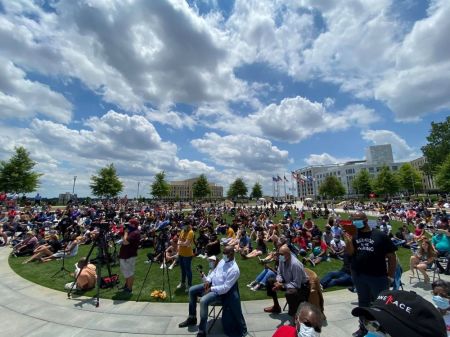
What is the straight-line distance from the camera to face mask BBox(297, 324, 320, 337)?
218 cm

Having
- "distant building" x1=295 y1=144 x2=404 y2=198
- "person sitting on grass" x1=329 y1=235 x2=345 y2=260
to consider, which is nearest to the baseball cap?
"person sitting on grass" x1=329 y1=235 x2=345 y2=260

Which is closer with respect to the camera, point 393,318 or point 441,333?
point 441,333

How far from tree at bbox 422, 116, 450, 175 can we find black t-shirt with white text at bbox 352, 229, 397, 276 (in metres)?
61.6

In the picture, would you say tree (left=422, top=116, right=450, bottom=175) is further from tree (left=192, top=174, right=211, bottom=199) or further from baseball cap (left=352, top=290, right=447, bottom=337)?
baseball cap (left=352, top=290, right=447, bottom=337)

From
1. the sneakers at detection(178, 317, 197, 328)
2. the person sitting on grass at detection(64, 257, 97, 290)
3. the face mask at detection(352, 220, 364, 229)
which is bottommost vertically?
the sneakers at detection(178, 317, 197, 328)

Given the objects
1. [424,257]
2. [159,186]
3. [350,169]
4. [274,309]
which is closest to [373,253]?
[274,309]

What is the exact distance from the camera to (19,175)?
33.7 meters

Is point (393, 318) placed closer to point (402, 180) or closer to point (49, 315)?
point (49, 315)

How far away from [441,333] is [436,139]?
228ft


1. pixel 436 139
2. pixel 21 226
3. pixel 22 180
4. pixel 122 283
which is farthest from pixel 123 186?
pixel 436 139

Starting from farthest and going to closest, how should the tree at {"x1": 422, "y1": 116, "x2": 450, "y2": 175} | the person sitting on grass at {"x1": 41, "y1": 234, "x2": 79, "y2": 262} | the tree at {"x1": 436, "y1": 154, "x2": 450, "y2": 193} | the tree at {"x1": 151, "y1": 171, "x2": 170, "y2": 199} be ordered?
the tree at {"x1": 151, "y1": 171, "x2": 170, "y2": 199}, the tree at {"x1": 422, "y1": 116, "x2": 450, "y2": 175}, the tree at {"x1": 436, "y1": 154, "x2": 450, "y2": 193}, the person sitting on grass at {"x1": 41, "y1": 234, "x2": 79, "y2": 262}

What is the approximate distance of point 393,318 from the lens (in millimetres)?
1353

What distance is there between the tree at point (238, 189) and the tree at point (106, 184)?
41.4 metres

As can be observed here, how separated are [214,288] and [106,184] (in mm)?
47894
